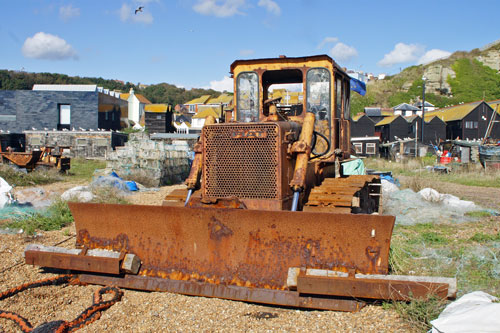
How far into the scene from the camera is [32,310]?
14.4 ft

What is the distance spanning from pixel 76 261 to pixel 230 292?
1.72 meters

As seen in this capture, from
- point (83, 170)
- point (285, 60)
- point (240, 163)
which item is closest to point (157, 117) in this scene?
point (83, 170)

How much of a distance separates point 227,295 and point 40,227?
213 inches

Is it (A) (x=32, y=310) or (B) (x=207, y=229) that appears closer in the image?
(A) (x=32, y=310)

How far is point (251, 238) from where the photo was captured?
460 cm

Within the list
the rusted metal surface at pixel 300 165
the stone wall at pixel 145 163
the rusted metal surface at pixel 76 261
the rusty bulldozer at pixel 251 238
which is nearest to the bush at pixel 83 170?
the stone wall at pixel 145 163

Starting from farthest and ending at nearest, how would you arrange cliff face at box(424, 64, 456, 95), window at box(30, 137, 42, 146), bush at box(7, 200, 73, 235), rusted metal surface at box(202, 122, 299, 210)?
cliff face at box(424, 64, 456, 95)
window at box(30, 137, 42, 146)
bush at box(7, 200, 73, 235)
rusted metal surface at box(202, 122, 299, 210)

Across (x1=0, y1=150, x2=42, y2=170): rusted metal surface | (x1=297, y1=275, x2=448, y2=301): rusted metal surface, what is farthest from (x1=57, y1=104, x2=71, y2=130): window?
(x1=297, y1=275, x2=448, y2=301): rusted metal surface

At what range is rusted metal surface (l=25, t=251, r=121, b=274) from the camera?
4785 millimetres

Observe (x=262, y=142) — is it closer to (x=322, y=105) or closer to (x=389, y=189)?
(x=322, y=105)

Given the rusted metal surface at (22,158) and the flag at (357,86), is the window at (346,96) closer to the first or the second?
the flag at (357,86)

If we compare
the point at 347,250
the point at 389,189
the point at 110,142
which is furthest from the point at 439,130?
the point at 347,250

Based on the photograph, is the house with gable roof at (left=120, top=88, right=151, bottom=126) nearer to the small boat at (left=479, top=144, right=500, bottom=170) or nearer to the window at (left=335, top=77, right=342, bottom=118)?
the small boat at (left=479, top=144, right=500, bottom=170)

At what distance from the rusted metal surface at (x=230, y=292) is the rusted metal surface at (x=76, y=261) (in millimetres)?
241
